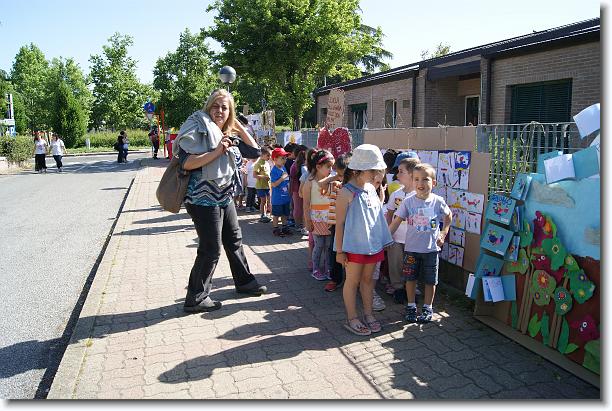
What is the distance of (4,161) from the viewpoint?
24.0 meters

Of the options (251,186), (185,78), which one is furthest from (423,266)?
(185,78)

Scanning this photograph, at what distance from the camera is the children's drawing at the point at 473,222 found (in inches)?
194

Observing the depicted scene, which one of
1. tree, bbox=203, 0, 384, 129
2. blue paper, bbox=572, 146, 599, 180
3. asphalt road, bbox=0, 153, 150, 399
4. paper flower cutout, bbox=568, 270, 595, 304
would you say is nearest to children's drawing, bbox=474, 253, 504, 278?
paper flower cutout, bbox=568, 270, 595, 304

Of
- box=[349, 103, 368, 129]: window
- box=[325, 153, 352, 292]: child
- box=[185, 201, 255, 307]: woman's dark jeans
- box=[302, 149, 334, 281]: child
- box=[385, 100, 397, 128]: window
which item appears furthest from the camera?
box=[349, 103, 368, 129]: window

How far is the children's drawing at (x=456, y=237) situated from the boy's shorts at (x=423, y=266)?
79 cm

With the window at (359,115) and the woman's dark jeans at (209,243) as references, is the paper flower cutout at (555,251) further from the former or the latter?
the window at (359,115)

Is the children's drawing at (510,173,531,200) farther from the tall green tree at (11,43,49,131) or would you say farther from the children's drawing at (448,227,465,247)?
the tall green tree at (11,43,49,131)

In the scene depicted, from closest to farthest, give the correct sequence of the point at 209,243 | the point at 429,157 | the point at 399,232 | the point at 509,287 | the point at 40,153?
the point at 509,287 → the point at 209,243 → the point at 399,232 → the point at 429,157 → the point at 40,153

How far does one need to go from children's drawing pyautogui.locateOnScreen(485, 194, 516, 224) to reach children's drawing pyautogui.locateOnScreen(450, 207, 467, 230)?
2.00ft

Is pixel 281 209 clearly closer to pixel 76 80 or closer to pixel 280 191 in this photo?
pixel 280 191

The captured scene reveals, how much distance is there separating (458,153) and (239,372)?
3099 mm

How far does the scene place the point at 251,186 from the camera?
10.4 meters

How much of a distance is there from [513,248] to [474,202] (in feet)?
2.68

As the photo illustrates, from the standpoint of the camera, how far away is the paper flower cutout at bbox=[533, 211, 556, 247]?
3.85 metres
